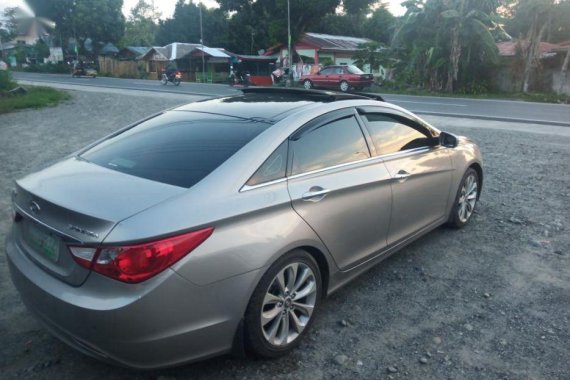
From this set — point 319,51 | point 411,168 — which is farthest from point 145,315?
point 319,51

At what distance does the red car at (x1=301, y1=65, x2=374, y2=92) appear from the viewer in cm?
2694

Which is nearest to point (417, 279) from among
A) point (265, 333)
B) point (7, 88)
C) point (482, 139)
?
point (265, 333)

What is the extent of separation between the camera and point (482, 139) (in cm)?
1033

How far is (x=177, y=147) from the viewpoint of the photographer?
308 centimetres

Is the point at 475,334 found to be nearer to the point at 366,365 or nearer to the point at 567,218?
the point at 366,365

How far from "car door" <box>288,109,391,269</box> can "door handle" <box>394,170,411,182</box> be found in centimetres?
12

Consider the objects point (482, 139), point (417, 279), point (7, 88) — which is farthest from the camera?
point (7, 88)

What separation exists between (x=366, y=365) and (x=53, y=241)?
1.95 m

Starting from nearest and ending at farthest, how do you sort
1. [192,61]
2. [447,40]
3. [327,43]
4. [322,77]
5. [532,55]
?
[532,55] → [447,40] → [322,77] → [327,43] → [192,61]

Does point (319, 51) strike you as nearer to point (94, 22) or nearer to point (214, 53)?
point (214, 53)

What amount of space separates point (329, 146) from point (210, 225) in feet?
4.14

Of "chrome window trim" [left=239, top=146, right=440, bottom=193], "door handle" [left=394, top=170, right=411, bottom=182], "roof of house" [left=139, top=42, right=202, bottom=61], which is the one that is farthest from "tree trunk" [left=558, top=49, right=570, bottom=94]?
"roof of house" [left=139, top=42, right=202, bottom=61]

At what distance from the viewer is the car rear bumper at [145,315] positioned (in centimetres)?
230

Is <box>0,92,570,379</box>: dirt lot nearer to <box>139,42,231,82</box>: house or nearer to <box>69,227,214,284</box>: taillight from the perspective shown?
<box>69,227,214,284</box>: taillight
